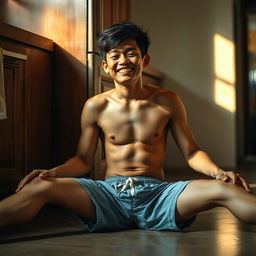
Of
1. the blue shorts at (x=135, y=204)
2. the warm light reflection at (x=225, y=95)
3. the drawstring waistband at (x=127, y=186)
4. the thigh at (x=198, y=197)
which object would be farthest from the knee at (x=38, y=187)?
the warm light reflection at (x=225, y=95)

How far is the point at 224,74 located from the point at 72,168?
301cm

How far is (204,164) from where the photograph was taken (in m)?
1.79

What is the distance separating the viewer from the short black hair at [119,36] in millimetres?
1830

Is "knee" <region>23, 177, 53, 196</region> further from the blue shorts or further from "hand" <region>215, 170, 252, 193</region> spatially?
"hand" <region>215, 170, 252, 193</region>

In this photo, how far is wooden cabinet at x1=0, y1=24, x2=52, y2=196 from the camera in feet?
7.30

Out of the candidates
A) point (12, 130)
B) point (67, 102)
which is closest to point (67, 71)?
point (67, 102)

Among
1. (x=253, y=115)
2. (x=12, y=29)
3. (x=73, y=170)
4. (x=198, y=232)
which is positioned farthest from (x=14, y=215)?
(x=253, y=115)

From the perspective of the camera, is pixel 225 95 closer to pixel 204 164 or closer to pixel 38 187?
pixel 204 164

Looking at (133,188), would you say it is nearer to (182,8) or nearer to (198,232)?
(198,232)

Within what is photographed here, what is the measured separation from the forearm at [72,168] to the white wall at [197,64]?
2.81 meters

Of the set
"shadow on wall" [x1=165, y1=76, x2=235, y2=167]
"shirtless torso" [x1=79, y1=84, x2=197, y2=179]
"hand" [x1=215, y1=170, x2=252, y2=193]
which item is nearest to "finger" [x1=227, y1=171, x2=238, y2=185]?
"hand" [x1=215, y1=170, x2=252, y2=193]

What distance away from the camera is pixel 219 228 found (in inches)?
71.5

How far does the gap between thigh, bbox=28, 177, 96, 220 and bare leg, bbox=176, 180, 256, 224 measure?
0.31 m

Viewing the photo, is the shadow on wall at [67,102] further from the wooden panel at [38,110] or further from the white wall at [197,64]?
the white wall at [197,64]
